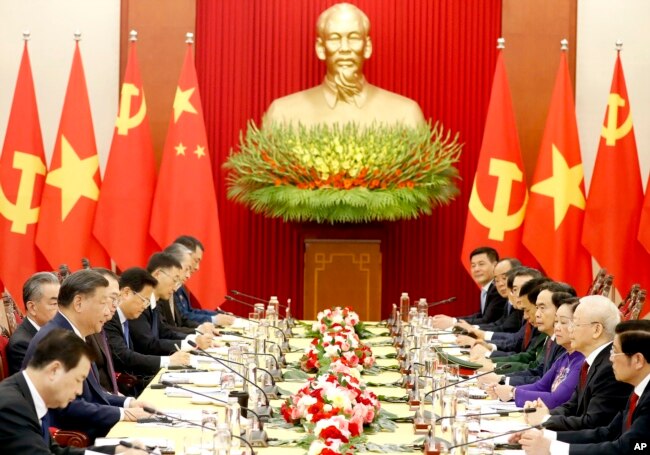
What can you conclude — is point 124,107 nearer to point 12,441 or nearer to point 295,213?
point 295,213

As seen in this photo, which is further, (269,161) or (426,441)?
(269,161)

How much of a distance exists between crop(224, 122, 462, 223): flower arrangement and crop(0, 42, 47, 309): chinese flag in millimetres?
1548

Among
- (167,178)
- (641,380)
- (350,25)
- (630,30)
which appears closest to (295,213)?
(167,178)

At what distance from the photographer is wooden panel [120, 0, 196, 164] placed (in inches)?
392

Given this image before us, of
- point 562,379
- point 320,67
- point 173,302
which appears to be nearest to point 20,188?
point 173,302

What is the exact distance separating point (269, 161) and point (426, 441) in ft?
16.8

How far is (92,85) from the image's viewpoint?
10.1m

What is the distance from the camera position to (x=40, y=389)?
145 inches

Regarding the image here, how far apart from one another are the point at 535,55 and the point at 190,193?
305 centimetres

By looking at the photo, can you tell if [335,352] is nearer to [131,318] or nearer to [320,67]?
[131,318]

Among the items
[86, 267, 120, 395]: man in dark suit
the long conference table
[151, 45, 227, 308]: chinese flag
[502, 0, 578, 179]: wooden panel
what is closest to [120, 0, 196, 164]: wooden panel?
[151, 45, 227, 308]: chinese flag

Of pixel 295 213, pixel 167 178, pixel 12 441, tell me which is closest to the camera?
pixel 12 441

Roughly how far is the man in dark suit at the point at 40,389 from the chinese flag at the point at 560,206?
5973 mm

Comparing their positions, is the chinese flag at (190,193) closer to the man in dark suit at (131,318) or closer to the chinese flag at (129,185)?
the chinese flag at (129,185)
